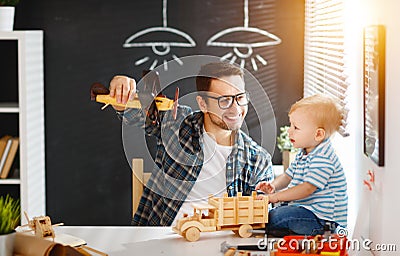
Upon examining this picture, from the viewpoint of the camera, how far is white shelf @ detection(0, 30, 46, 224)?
3922mm

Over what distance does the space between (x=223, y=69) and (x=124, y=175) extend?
190 cm

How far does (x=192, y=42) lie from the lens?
168 inches

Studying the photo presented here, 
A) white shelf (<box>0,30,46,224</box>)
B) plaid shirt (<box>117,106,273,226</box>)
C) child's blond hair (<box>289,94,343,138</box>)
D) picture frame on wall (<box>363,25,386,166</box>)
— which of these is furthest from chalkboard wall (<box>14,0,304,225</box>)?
child's blond hair (<box>289,94,343,138</box>)

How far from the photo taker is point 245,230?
2227mm

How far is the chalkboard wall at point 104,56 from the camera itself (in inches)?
167

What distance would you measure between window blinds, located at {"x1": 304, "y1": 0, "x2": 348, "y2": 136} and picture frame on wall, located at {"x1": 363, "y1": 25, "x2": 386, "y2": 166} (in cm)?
39

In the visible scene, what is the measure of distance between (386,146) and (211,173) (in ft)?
2.59

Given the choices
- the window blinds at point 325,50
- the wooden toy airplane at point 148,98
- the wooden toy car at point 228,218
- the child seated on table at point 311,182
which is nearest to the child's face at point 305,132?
the child seated on table at point 311,182

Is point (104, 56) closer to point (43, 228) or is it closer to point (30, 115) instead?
point (30, 115)

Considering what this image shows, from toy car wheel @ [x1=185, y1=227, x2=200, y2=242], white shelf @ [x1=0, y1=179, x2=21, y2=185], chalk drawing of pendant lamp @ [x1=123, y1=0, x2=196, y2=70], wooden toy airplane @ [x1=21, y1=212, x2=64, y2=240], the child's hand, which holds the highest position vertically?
chalk drawing of pendant lamp @ [x1=123, y1=0, x2=196, y2=70]

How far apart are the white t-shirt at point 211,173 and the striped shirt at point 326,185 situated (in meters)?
0.52

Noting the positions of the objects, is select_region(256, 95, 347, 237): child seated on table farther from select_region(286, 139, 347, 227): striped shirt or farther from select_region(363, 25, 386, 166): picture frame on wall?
select_region(363, 25, 386, 166): picture frame on wall

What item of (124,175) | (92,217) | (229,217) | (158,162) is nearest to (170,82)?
(124,175)

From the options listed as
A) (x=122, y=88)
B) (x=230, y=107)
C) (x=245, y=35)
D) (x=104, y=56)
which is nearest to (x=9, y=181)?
(x=104, y=56)
